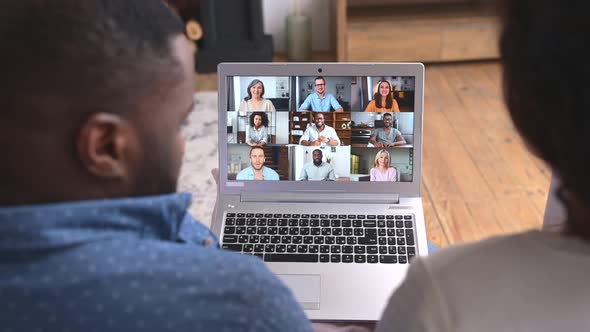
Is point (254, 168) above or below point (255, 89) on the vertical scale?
below

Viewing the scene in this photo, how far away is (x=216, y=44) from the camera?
3.44m

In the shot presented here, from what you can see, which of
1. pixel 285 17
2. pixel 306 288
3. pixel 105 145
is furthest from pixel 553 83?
pixel 285 17

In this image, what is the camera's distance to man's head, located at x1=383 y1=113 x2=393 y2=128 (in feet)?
4.05

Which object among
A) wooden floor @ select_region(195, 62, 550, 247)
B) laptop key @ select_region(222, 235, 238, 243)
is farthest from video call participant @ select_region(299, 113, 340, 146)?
wooden floor @ select_region(195, 62, 550, 247)

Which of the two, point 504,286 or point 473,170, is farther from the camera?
point 473,170

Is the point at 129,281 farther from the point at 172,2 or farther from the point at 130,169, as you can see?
the point at 172,2

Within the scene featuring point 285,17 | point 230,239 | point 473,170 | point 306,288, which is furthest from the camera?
point 285,17

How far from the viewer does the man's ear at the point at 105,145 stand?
2.05 ft

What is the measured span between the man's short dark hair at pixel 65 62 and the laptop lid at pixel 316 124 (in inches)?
23.0

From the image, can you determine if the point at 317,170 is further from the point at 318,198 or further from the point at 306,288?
the point at 306,288

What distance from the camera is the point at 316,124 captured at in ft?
4.11

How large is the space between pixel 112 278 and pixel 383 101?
0.72 m

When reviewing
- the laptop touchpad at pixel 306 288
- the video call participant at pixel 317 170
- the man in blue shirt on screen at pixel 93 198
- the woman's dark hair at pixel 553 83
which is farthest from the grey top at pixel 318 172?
the woman's dark hair at pixel 553 83

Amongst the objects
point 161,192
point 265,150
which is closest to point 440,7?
point 265,150
